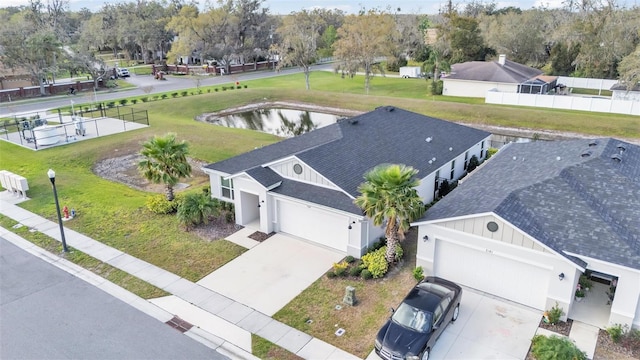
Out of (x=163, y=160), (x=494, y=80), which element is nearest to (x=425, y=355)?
(x=163, y=160)

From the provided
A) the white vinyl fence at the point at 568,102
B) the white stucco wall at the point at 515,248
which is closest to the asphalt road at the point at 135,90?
the white vinyl fence at the point at 568,102

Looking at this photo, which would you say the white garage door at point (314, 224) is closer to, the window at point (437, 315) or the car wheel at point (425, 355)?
the window at point (437, 315)

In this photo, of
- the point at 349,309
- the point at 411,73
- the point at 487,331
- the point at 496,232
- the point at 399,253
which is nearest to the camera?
the point at 487,331

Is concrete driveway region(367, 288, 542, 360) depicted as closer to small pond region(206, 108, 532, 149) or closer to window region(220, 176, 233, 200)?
window region(220, 176, 233, 200)

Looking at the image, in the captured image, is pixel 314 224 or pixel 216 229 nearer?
pixel 314 224

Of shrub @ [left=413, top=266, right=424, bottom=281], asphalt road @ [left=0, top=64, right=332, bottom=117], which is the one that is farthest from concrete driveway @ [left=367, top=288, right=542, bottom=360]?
asphalt road @ [left=0, top=64, right=332, bottom=117]

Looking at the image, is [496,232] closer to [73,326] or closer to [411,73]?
[73,326]
